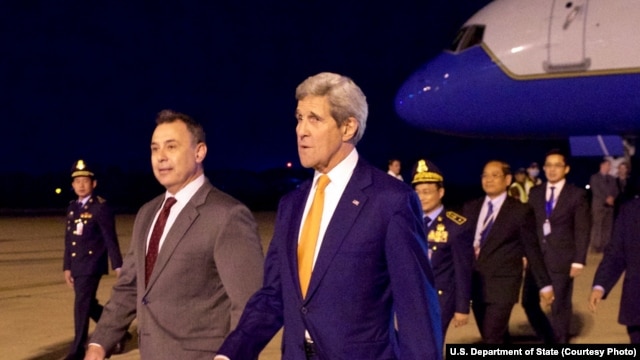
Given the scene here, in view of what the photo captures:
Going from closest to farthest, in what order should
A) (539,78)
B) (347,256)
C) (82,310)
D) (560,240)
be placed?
1. (347,256)
2. (82,310)
3. (560,240)
4. (539,78)

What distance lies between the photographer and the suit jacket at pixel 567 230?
859 cm

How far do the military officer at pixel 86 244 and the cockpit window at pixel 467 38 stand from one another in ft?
35.1

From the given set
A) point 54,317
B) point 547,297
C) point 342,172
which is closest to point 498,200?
point 547,297

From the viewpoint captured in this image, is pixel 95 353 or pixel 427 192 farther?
pixel 427 192

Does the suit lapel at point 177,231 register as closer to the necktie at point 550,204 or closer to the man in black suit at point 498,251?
the man in black suit at point 498,251

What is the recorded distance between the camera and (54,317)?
10648 mm

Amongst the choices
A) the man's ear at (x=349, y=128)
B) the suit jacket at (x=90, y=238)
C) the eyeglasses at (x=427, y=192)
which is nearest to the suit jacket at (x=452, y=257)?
the eyeglasses at (x=427, y=192)

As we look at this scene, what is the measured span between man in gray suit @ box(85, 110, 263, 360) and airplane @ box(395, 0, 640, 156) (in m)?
12.9

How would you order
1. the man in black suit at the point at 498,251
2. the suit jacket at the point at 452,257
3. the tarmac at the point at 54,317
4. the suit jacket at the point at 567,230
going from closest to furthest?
the suit jacket at the point at 452,257 < the man in black suit at the point at 498,251 < the suit jacket at the point at 567,230 < the tarmac at the point at 54,317

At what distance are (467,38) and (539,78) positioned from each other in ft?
6.11

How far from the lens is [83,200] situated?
855cm

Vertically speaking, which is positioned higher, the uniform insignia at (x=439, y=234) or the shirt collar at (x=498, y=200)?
the shirt collar at (x=498, y=200)

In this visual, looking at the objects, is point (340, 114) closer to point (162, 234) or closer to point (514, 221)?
point (162, 234)

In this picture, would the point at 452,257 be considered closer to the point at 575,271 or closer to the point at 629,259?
the point at 629,259
